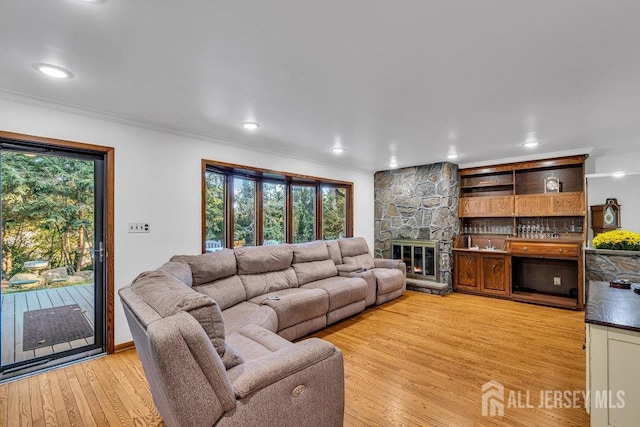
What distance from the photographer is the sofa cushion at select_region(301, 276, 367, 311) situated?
12.3ft

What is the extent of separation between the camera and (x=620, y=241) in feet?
12.3

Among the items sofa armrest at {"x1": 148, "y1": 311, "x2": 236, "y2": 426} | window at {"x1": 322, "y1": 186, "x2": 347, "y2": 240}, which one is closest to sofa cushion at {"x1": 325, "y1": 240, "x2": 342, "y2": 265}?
window at {"x1": 322, "y1": 186, "x2": 347, "y2": 240}

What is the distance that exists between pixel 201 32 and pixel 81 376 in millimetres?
2958

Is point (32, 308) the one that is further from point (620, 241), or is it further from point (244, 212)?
point (620, 241)

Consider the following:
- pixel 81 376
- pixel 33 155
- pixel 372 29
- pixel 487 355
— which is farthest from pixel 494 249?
pixel 33 155

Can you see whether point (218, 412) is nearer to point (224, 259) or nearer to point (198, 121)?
point (224, 259)

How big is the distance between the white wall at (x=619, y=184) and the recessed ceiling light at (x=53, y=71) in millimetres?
6381

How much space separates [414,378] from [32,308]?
361cm

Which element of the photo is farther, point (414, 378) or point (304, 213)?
point (304, 213)

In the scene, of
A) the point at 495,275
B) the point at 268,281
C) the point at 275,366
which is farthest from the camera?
the point at 495,275
